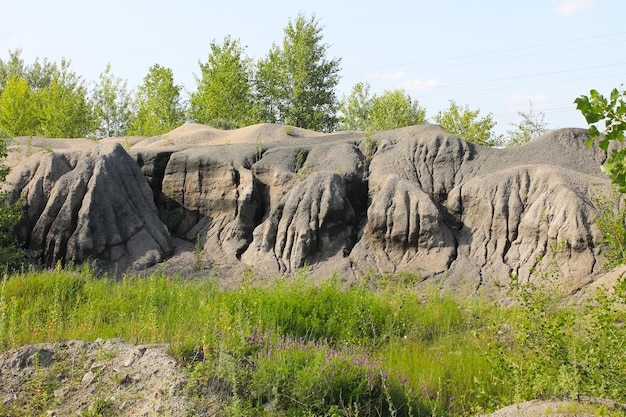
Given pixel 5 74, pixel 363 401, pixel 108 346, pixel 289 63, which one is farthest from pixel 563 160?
pixel 5 74

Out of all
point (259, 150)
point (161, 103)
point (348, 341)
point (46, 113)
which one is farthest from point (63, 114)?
point (348, 341)

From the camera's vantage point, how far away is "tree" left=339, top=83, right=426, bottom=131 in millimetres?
47562

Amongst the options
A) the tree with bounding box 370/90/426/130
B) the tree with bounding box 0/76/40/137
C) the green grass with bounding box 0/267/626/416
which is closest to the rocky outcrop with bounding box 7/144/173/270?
the green grass with bounding box 0/267/626/416

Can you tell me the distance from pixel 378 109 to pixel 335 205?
109 ft

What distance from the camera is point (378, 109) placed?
49531 millimetres

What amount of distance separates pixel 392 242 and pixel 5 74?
48.8 m

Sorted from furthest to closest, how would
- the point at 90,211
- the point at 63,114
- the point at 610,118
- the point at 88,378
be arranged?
the point at 63,114
the point at 90,211
the point at 88,378
the point at 610,118

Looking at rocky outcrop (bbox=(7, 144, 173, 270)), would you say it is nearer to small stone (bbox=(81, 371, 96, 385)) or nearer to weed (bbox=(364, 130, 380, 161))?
weed (bbox=(364, 130, 380, 161))

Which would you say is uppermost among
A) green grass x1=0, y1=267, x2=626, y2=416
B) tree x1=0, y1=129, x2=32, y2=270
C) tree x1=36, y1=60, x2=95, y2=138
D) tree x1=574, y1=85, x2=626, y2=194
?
tree x1=36, y1=60, x2=95, y2=138

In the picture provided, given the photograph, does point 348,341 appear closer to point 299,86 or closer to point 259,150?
point 259,150

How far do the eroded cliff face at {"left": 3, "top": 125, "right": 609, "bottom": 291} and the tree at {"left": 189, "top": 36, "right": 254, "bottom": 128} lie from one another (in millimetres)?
21519

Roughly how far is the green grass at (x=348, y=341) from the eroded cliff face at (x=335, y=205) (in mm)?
3617

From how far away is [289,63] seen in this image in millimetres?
46156

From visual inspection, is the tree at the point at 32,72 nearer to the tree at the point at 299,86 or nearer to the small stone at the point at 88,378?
the tree at the point at 299,86
